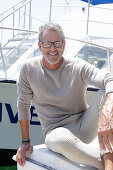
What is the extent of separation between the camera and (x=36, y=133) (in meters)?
4.12

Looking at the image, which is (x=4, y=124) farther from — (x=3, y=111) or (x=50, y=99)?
(x=50, y=99)

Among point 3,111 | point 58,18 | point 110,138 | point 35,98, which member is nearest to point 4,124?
point 3,111

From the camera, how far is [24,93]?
104 inches

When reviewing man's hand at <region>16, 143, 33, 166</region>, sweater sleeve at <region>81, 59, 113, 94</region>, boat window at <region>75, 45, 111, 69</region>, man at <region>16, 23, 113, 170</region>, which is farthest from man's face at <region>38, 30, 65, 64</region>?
boat window at <region>75, 45, 111, 69</region>

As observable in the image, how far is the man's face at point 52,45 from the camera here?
245 cm

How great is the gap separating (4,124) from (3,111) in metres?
0.17

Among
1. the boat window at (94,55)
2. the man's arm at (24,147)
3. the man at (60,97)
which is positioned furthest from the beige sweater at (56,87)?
the boat window at (94,55)

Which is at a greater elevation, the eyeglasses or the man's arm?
the eyeglasses

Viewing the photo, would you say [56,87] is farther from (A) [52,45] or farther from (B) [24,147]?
(B) [24,147]

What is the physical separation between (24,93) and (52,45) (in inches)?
18.1

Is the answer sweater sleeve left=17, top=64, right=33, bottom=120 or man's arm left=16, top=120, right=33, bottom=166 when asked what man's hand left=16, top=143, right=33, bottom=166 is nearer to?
man's arm left=16, top=120, right=33, bottom=166

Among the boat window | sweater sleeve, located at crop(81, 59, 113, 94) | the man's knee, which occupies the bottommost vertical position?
the boat window

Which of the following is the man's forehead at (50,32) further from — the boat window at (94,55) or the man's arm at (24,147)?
the boat window at (94,55)

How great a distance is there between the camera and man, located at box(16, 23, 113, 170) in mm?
2289
